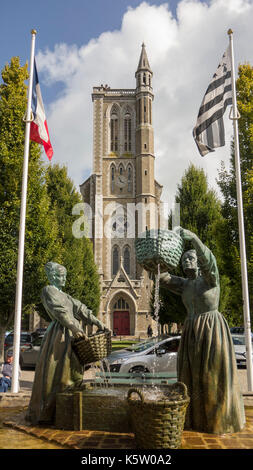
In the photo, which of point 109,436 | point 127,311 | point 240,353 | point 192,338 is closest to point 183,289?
point 192,338

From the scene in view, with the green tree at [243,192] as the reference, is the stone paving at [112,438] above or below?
Answer: below

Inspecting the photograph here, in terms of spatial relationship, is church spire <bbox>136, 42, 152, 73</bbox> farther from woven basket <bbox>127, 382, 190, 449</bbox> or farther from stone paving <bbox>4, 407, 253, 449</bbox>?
woven basket <bbox>127, 382, 190, 449</bbox>

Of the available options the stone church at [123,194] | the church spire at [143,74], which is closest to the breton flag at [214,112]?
the stone church at [123,194]

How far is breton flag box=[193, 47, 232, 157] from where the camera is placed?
8.00m

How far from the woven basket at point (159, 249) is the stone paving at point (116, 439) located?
181 centimetres

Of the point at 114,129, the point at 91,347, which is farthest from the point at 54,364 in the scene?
the point at 114,129

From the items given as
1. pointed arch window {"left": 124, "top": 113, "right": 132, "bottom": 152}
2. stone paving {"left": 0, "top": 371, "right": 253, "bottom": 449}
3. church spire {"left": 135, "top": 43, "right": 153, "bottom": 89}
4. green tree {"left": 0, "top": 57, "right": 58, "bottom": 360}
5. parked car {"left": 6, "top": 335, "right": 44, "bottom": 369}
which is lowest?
parked car {"left": 6, "top": 335, "right": 44, "bottom": 369}

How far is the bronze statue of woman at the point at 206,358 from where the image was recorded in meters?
4.29

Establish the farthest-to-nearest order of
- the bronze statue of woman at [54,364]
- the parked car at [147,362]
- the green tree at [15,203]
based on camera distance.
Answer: the green tree at [15,203] → the parked car at [147,362] → the bronze statue of woman at [54,364]

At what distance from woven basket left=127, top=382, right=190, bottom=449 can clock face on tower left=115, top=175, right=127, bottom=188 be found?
39.8m

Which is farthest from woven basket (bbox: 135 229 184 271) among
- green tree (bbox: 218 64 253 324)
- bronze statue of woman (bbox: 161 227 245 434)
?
green tree (bbox: 218 64 253 324)

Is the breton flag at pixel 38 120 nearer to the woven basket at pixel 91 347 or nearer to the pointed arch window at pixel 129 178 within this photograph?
the woven basket at pixel 91 347

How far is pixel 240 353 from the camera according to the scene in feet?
46.4

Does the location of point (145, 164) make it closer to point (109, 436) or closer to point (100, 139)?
point (100, 139)
